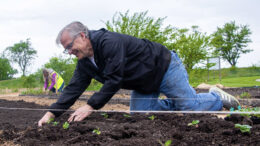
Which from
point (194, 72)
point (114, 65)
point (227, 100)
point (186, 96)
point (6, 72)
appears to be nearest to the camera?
point (114, 65)

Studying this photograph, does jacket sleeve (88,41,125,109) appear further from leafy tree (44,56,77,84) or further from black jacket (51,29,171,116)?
leafy tree (44,56,77,84)

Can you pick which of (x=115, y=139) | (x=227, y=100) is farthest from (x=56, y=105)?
(x=227, y=100)

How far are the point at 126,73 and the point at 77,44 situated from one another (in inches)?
25.2

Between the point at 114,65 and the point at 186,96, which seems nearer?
the point at 114,65

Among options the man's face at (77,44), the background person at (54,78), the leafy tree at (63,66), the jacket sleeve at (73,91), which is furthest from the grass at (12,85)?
the man's face at (77,44)

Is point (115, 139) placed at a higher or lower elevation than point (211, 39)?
lower

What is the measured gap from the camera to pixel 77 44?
2.83 meters

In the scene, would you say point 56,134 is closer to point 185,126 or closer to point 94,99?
point 94,99

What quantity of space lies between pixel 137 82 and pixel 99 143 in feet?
4.17

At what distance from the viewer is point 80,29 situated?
2.83 metres

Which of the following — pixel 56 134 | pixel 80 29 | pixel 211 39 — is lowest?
pixel 56 134

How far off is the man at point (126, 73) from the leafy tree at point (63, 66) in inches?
411

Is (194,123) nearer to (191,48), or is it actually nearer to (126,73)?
(126,73)

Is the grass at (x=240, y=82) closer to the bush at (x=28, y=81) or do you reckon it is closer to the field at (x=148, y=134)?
the bush at (x=28, y=81)
